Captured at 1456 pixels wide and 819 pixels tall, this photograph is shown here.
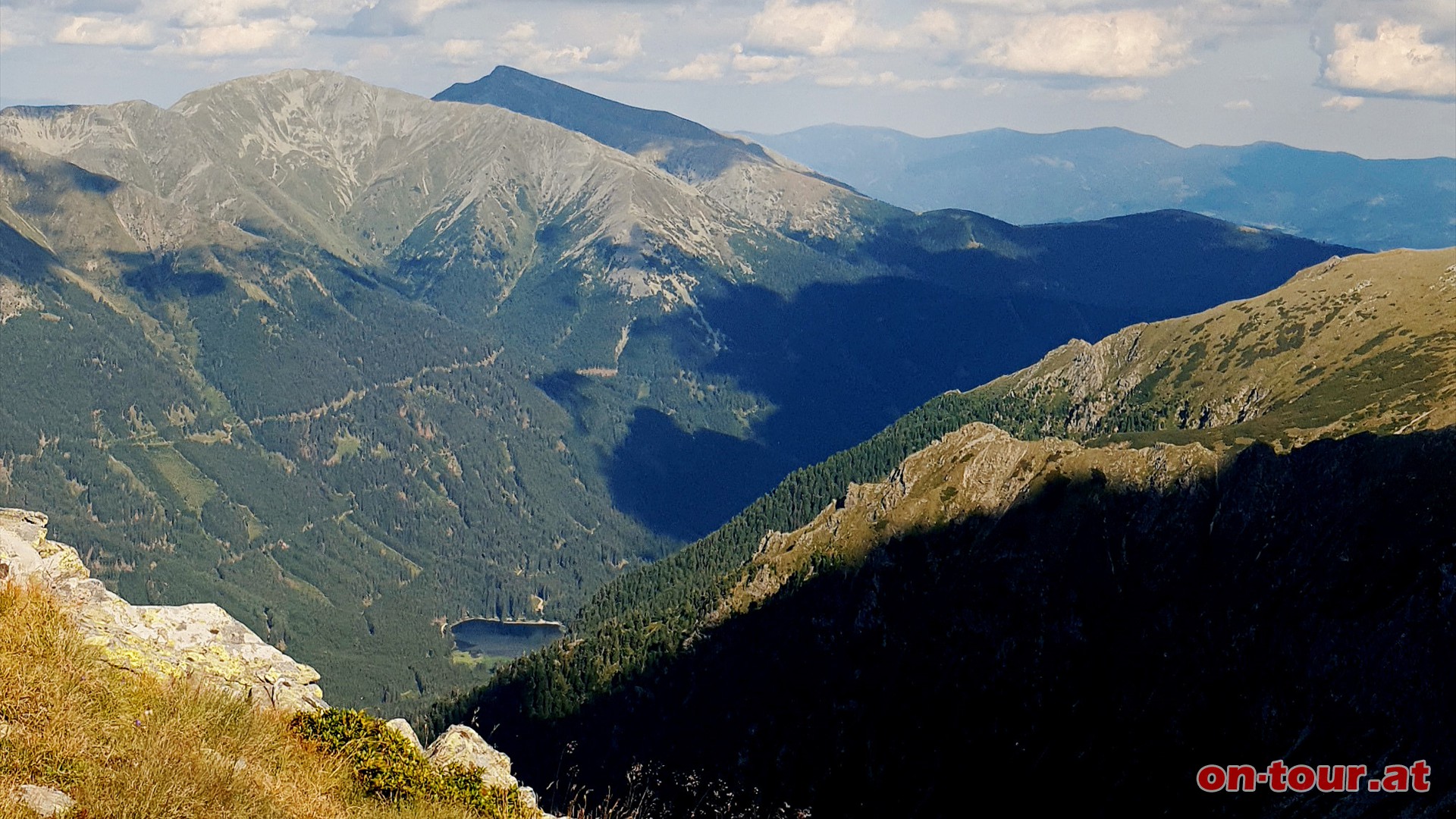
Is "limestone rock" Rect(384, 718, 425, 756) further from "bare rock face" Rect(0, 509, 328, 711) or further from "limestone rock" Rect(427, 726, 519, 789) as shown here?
"bare rock face" Rect(0, 509, 328, 711)

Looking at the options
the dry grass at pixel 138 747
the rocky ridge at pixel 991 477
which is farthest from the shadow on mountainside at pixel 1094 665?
the dry grass at pixel 138 747

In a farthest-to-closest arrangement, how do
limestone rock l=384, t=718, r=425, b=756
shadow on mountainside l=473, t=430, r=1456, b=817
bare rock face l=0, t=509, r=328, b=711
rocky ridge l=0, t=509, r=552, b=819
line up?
shadow on mountainside l=473, t=430, r=1456, b=817 → limestone rock l=384, t=718, r=425, b=756 → rocky ridge l=0, t=509, r=552, b=819 → bare rock face l=0, t=509, r=328, b=711

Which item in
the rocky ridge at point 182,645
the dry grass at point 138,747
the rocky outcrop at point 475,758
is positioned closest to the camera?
the dry grass at point 138,747

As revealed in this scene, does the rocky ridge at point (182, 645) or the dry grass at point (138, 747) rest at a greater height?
the dry grass at point (138, 747)

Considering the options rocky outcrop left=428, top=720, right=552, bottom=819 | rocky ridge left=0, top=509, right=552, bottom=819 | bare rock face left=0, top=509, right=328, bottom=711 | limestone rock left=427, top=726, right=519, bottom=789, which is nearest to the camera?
bare rock face left=0, top=509, right=328, bottom=711

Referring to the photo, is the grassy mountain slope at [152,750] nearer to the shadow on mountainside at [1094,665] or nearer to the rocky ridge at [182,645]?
the rocky ridge at [182,645]

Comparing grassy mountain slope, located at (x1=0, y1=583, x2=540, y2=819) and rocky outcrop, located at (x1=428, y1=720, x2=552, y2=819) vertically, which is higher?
grassy mountain slope, located at (x1=0, y1=583, x2=540, y2=819)

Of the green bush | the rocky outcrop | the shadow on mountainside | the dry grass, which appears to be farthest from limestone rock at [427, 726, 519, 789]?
the shadow on mountainside
